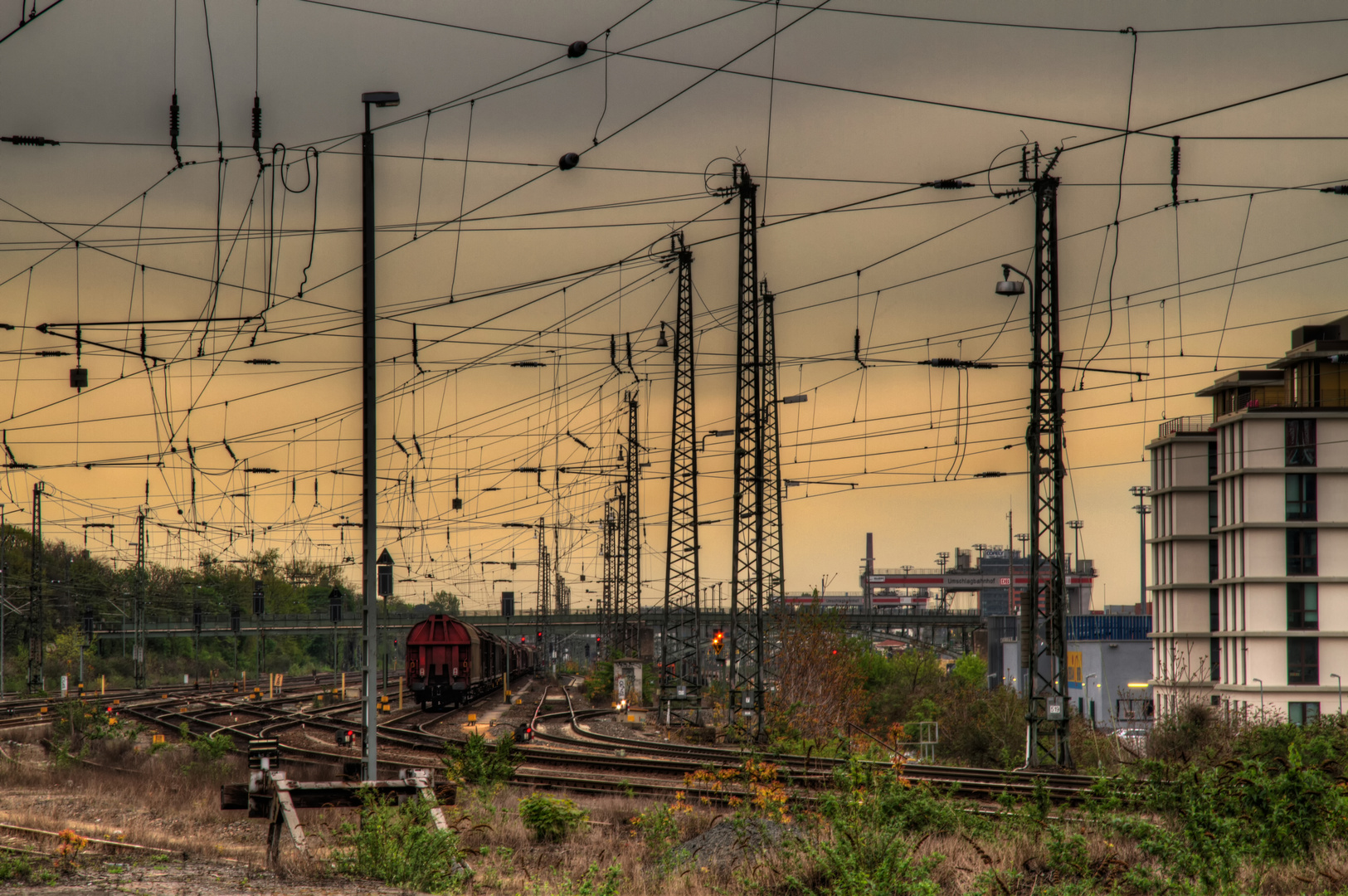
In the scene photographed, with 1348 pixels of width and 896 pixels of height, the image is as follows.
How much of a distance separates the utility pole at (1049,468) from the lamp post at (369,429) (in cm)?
1376

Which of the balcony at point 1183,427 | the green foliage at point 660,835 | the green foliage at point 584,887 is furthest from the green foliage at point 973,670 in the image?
the green foliage at point 584,887

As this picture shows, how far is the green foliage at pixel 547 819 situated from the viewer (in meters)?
17.3

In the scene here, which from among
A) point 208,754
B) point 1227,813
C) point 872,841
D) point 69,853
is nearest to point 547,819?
point 872,841

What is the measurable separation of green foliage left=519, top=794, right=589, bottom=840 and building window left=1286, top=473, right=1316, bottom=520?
56.8 m

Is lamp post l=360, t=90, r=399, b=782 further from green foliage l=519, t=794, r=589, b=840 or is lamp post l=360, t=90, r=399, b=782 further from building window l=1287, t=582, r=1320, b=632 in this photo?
building window l=1287, t=582, r=1320, b=632

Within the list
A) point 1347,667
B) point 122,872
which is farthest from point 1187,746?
point 1347,667

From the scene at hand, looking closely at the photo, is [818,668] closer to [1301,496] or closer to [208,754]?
[208,754]

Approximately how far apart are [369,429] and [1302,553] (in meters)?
58.8

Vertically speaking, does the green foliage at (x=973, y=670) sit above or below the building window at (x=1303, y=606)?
below

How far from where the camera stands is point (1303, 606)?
62531mm

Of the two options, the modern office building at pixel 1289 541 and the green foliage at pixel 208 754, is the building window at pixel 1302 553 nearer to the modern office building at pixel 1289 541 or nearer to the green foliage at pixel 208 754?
the modern office building at pixel 1289 541

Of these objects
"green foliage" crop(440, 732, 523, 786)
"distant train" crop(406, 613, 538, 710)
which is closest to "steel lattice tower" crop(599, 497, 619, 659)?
"distant train" crop(406, 613, 538, 710)

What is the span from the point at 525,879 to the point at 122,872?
4.75m

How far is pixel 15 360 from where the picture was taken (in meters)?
31.9
